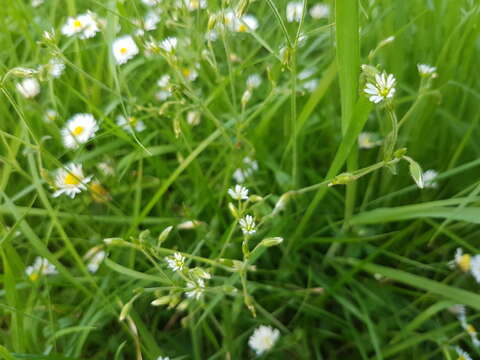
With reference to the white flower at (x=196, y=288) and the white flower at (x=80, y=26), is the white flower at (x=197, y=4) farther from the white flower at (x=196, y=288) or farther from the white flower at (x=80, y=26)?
the white flower at (x=196, y=288)

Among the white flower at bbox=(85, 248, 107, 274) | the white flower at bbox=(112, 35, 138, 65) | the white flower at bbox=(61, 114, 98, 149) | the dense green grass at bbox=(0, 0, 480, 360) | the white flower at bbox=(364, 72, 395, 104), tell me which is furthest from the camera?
the white flower at bbox=(112, 35, 138, 65)

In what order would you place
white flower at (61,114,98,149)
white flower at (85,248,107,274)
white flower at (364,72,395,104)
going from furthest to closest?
white flower at (61,114,98,149) < white flower at (85,248,107,274) < white flower at (364,72,395,104)

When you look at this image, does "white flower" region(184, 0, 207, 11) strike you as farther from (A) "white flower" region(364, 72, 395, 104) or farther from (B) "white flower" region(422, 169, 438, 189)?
(B) "white flower" region(422, 169, 438, 189)

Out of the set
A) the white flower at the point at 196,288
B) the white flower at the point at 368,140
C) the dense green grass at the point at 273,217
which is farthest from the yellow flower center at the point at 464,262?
the white flower at the point at 196,288

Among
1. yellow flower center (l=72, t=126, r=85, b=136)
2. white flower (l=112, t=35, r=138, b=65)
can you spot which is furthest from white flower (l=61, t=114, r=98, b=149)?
white flower (l=112, t=35, r=138, b=65)

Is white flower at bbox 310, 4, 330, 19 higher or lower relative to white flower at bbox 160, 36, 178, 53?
lower

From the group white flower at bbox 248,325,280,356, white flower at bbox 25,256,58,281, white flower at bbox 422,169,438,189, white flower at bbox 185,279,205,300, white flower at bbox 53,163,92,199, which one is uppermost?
white flower at bbox 53,163,92,199

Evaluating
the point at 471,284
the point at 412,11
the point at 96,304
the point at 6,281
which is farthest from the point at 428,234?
the point at 6,281

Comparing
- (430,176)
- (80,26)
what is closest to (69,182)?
(80,26)
